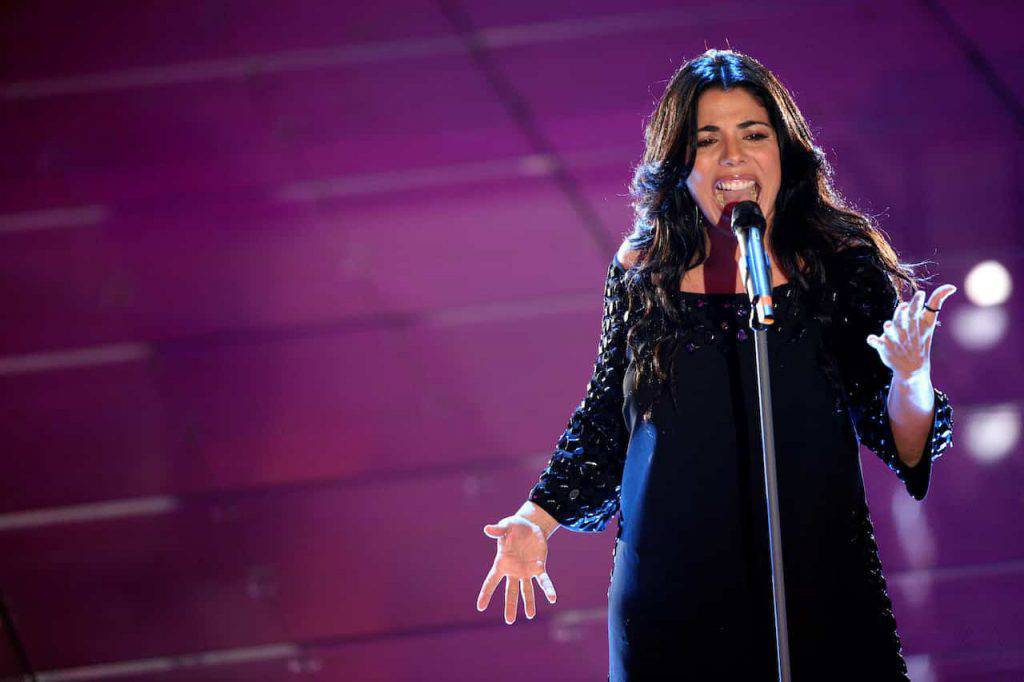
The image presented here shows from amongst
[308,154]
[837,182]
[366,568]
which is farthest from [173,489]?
[837,182]

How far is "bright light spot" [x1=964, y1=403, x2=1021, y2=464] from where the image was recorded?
8.52 ft

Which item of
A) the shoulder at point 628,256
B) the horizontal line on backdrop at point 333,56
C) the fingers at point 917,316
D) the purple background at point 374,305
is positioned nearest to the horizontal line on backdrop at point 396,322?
the purple background at point 374,305

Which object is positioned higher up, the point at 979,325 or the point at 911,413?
the point at 979,325

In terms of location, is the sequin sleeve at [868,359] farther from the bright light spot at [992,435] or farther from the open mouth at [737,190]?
the bright light spot at [992,435]

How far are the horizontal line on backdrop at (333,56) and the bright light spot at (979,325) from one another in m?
0.86

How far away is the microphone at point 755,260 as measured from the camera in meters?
1.10

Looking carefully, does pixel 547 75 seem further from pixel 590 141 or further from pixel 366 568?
pixel 366 568

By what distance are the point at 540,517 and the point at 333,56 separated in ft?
5.38

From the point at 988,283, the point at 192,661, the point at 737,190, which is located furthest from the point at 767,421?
the point at 192,661

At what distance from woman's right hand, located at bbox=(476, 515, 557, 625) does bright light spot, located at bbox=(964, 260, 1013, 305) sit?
5.22 ft

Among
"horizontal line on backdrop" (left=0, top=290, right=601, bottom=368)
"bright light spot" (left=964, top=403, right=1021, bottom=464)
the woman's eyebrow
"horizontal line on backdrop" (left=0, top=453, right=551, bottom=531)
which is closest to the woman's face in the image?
the woman's eyebrow

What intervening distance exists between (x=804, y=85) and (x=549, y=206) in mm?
678

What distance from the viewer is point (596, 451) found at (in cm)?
151

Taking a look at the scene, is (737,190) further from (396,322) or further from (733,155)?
(396,322)
